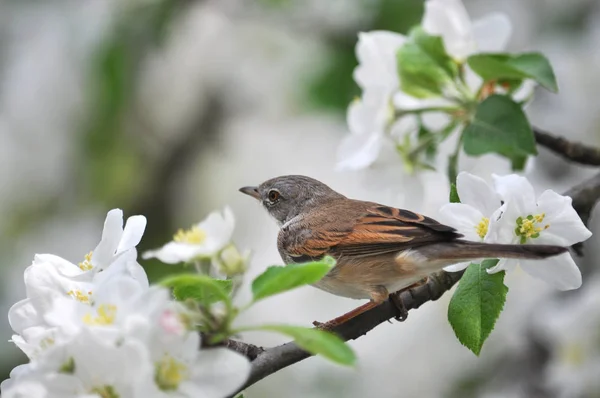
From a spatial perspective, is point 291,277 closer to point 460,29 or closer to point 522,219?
point 522,219

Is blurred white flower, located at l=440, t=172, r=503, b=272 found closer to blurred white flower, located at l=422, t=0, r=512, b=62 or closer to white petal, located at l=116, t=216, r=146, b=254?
white petal, located at l=116, t=216, r=146, b=254

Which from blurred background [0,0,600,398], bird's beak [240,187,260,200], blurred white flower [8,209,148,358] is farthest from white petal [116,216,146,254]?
blurred background [0,0,600,398]

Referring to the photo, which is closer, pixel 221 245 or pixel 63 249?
pixel 221 245

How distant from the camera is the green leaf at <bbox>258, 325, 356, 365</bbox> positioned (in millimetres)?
1380

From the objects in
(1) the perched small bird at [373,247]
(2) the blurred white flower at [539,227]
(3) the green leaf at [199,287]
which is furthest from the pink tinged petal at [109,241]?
(2) the blurred white flower at [539,227]

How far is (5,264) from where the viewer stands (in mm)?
5098

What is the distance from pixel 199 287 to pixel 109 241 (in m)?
0.25

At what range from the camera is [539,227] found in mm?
1972

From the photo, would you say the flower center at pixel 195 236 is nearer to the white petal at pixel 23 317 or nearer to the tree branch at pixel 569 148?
the white petal at pixel 23 317

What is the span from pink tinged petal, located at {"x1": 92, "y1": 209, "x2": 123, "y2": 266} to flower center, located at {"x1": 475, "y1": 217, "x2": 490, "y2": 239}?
84cm

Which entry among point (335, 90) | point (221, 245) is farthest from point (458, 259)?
point (335, 90)

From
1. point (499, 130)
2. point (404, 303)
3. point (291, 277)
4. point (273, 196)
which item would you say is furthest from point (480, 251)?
point (273, 196)

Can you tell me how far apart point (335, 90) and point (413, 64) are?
1679 mm

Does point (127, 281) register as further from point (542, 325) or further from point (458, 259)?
point (542, 325)
